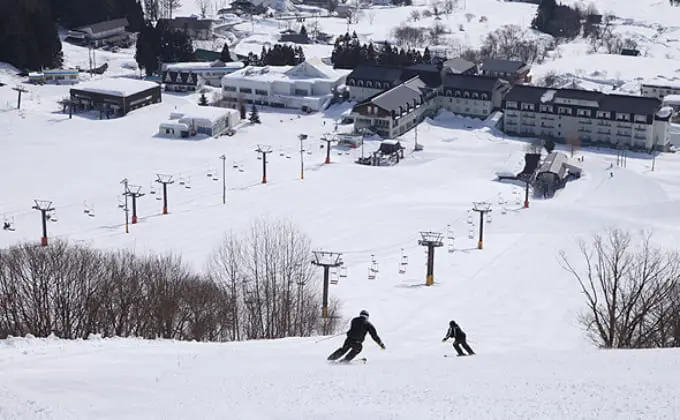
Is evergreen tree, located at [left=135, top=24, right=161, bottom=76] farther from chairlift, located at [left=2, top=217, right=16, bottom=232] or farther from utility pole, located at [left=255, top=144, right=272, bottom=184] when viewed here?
chairlift, located at [left=2, top=217, right=16, bottom=232]

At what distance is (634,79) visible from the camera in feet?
156

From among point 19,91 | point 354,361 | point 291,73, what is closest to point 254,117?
point 291,73

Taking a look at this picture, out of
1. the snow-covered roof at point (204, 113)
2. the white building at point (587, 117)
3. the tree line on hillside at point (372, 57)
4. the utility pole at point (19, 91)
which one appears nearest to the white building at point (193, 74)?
the tree line on hillside at point (372, 57)

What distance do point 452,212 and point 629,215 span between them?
4943 millimetres

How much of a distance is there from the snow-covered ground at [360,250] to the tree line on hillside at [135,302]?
177 cm

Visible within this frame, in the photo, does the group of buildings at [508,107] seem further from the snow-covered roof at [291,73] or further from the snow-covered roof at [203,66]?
the snow-covered roof at [203,66]

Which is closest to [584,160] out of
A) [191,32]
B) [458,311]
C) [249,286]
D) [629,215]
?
[629,215]

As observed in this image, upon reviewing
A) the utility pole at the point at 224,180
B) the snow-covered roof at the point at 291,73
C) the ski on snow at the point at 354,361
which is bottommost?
the utility pole at the point at 224,180

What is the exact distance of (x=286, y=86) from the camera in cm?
4131

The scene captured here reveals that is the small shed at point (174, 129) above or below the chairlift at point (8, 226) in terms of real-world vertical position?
above

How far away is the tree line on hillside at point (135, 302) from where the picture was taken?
1363cm

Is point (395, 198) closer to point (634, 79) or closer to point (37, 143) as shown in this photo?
point (37, 143)

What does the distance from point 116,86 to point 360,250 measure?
67.3 feet

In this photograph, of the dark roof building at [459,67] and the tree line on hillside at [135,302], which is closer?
the tree line on hillside at [135,302]
